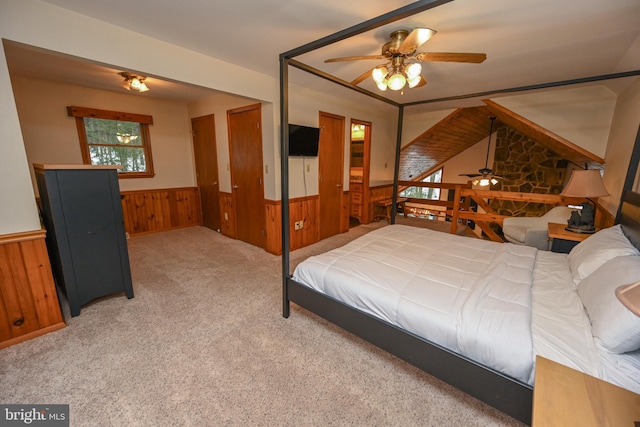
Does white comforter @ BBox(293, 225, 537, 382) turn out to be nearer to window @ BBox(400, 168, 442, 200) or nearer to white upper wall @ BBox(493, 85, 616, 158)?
white upper wall @ BBox(493, 85, 616, 158)

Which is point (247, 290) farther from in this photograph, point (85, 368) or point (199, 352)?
point (85, 368)

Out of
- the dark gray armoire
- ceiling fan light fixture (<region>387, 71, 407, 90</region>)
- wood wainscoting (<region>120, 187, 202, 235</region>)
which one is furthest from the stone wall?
the dark gray armoire

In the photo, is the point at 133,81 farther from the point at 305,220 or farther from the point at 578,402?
the point at 578,402

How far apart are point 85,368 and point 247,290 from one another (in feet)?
4.06

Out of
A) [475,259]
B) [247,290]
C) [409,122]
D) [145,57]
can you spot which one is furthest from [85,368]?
[409,122]

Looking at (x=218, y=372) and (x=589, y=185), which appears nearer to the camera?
(x=218, y=372)

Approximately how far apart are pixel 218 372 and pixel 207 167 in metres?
3.65

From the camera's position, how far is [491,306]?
1310mm

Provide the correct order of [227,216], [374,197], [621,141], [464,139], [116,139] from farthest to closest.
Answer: [464,139] < [374,197] < [227,216] < [116,139] < [621,141]

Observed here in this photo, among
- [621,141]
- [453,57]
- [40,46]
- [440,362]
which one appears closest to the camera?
[440,362]

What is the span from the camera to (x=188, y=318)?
2.10 metres

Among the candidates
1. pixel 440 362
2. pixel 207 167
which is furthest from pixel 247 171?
pixel 440 362

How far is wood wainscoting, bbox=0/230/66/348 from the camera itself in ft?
5.66

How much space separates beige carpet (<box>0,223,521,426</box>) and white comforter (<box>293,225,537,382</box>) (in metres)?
0.39
